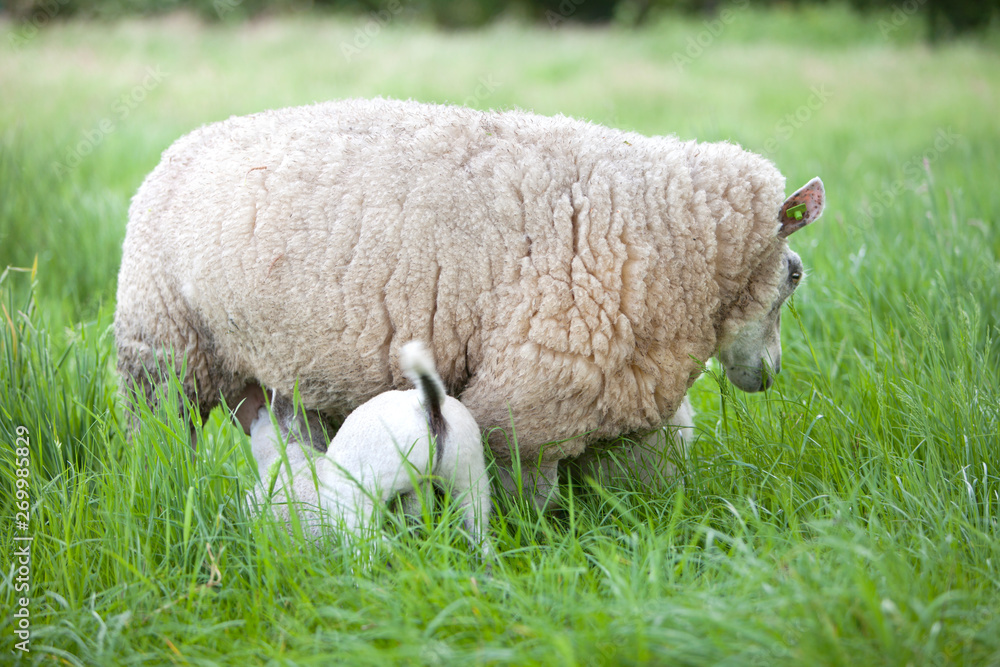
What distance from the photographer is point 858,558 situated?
190 cm

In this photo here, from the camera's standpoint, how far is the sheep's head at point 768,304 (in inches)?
90.4

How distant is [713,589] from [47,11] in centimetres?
1775

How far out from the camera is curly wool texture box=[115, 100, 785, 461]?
2.19 meters

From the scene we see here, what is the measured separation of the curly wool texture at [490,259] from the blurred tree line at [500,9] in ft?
46.4

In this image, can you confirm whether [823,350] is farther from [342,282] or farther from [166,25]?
[166,25]

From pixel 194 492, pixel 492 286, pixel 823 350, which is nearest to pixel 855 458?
pixel 823 350

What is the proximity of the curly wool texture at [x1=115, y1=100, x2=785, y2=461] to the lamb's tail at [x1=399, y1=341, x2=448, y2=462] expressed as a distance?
0.23 metres
